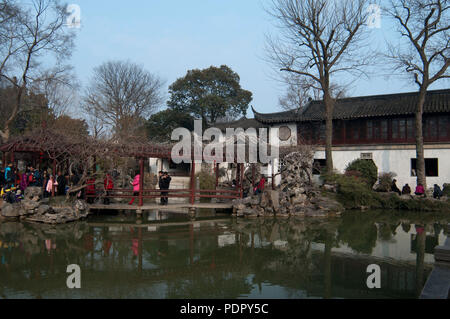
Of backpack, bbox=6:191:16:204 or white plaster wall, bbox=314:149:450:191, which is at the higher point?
white plaster wall, bbox=314:149:450:191

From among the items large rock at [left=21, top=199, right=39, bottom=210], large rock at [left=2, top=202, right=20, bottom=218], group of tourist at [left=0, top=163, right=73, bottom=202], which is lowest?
large rock at [left=2, top=202, right=20, bottom=218]

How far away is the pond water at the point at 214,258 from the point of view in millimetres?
5391

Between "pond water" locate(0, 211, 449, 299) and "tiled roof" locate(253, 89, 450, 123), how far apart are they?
8978 millimetres

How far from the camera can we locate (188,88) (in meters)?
32.2

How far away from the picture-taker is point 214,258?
7297mm

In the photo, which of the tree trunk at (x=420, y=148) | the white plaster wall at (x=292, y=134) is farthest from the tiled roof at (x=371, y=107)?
the tree trunk at (x=420, y=148)

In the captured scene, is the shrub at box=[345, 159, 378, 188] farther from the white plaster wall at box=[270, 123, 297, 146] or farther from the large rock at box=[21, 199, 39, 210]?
the large rock at box=[21, 199, 39, 210]

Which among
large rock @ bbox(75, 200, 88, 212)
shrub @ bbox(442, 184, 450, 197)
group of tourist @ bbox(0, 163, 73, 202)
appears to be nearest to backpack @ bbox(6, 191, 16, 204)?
group of tourist @ bbox(0, 163, 73, 202)

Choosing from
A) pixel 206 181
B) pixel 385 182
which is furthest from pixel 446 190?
pixel 206 181

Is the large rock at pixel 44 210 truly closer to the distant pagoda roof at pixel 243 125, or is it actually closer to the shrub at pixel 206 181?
the shrub at pixel 206 181

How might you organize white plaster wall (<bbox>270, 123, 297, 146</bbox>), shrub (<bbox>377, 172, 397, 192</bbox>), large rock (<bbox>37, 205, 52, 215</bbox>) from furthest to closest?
white plaster wall (<bbox>270, 123, 297, 146</bbox>), shrub (<bbox>377, 172, 397, 192</bbox>), large rock (<bbox>37, 205, 52, 215</bbox>)

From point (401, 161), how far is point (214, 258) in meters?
15.0

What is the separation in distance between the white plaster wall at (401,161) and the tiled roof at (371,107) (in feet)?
6.50

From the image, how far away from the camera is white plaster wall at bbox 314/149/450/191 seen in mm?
17812
